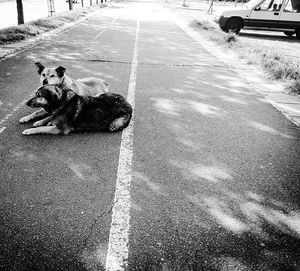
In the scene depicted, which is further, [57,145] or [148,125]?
[148,125]

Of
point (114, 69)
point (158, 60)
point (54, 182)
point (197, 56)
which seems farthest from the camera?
point (197, 56)

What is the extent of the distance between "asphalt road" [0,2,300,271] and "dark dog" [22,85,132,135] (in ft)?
0.49

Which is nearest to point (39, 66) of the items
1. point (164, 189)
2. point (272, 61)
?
point (164, 189)

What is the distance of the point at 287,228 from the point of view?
2.95 m

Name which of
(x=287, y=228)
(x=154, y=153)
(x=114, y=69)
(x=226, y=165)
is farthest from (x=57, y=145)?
(x=114, y=69)

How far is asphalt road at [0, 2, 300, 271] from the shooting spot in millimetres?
2551

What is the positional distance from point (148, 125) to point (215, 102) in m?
2.20

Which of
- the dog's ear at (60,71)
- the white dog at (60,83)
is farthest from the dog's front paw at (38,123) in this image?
the dog's ear at (60,71)

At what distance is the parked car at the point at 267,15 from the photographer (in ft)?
53.2

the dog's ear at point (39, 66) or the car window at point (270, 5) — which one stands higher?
the car window at point (270, 5)

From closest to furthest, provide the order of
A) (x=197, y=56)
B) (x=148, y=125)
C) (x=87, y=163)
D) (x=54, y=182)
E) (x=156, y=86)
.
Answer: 1. (x=54, y=182)
2. (x=87, y=163)
3. (x=148, y=125)
4. (x=156, y=86)
5. (x=197, y=56)

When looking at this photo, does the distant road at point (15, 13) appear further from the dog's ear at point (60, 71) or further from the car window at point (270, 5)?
the car window at point (270, 5)

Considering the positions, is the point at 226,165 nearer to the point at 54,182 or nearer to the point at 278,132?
the point at 278,132

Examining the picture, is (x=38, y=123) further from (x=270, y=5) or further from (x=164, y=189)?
(x=270, y=5)
